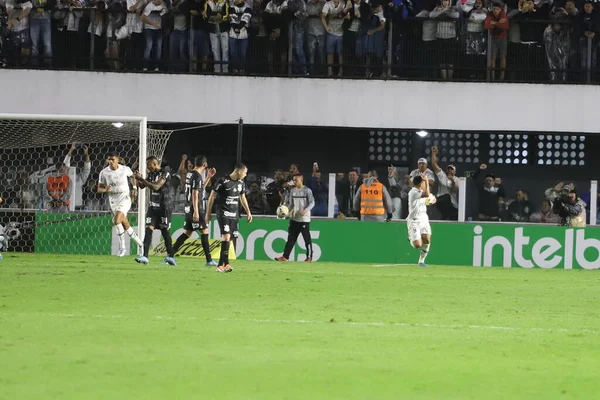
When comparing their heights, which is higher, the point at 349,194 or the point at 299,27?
the point at 299,27

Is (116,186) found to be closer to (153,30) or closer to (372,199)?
(153,30)

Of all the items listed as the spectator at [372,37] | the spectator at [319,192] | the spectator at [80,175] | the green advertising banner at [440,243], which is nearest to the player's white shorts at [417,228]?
the green advertising banner at [440,243]

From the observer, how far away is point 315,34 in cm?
2812

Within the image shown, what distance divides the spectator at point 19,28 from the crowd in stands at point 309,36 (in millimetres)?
30

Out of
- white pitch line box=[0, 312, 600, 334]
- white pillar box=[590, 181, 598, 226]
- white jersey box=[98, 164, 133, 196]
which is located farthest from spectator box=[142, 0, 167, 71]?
white pitch line box=[0, 312, 600, 334]

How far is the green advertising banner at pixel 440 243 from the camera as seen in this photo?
2688 cm

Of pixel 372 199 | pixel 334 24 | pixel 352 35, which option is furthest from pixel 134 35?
pixel 372 199

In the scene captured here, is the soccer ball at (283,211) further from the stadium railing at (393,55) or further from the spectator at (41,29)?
the spectator at (41,29)

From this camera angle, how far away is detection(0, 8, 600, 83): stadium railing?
28312 millimetres

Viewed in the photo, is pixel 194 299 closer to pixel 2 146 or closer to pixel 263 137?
pixel 2 146

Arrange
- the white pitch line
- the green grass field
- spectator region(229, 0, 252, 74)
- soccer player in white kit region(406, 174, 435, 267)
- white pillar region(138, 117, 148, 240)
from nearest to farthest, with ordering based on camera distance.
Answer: the green grass field → the white pitch line → white pillar region(138, 117, 148, 240) → soccer player in white kit region(406, 174, 435, 267) → spectator region(229, 0, 252, 74)

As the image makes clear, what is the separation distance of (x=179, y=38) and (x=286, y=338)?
730 inches

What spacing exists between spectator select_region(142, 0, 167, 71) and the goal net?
236 cm

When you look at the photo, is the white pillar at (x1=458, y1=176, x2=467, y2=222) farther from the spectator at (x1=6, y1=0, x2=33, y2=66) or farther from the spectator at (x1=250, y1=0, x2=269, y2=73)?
the spectator at (x1=6, y1=0, x2=33, y2=66)
